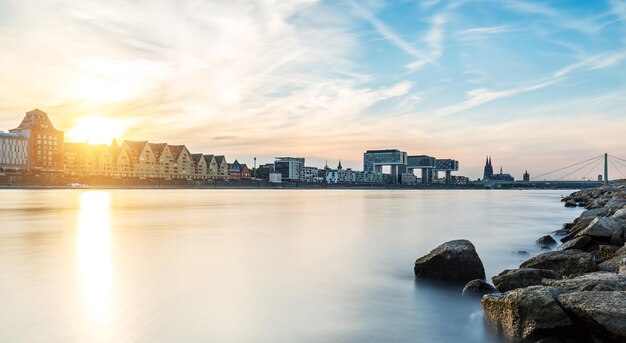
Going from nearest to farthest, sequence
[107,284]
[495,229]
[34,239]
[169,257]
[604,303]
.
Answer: [604,303] < [107,284] < [169,257] < [34,239] < [495,229]

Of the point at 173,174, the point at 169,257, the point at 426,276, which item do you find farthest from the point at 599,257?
the point at 173,174

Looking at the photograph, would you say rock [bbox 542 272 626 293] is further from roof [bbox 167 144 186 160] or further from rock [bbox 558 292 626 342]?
roof [bbox 167 144 186 160]

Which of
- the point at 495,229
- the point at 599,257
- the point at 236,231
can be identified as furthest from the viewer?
the point at 495,229

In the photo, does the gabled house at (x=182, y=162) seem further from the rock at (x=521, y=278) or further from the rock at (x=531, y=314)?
A: the rock at (x=531, y=314)

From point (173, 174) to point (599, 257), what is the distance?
142427 mm

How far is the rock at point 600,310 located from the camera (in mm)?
5219

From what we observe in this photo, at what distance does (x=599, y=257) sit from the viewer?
1101 centimetres

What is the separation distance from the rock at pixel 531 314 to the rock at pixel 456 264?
3.21 metres

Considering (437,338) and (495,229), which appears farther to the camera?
(495,229)

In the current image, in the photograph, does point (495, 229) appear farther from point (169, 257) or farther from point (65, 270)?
point (65, 270)

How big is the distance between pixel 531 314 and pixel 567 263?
399 cm

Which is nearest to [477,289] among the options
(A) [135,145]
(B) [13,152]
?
(A) [135,145]

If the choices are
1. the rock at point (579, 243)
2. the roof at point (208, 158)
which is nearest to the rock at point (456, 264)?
the rock at point (579, 243)

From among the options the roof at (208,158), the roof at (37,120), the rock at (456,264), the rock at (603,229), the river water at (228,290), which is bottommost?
the river water at (228,290)
